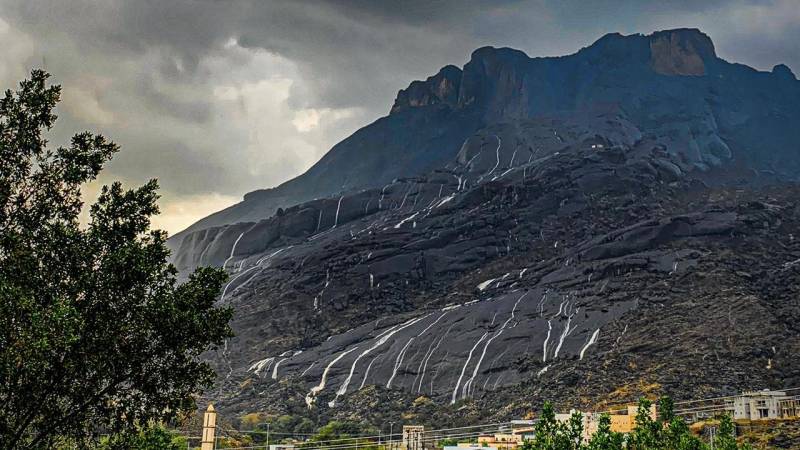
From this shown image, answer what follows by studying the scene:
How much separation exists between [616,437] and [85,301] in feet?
112

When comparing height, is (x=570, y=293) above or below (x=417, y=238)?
below

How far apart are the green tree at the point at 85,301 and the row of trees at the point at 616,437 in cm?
2581

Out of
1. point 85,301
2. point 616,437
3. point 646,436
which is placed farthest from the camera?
point 646,436

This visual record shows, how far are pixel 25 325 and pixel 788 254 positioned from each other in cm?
16603

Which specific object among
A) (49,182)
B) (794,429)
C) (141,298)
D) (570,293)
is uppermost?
(570,293)

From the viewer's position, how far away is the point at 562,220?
195750 mm

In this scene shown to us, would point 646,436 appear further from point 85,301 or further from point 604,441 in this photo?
point 85,301

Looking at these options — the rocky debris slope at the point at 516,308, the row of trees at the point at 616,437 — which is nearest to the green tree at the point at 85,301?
the row of trees at the point at 616,437

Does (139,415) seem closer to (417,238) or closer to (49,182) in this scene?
(49,182)

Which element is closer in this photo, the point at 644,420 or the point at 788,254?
the point at 644,420

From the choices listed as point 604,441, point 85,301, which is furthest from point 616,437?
point 85,301

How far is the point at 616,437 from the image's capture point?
155 ft

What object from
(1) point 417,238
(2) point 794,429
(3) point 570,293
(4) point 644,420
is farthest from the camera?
(1) point 417,238

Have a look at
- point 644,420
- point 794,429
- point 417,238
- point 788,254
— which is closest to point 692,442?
point 644,420
